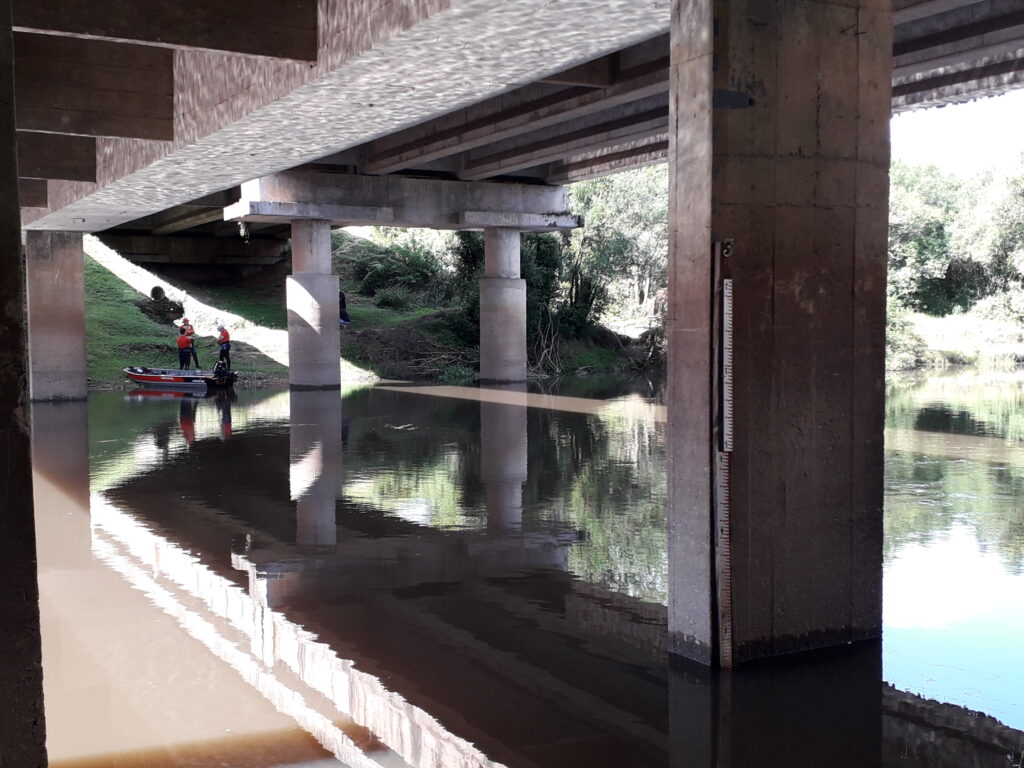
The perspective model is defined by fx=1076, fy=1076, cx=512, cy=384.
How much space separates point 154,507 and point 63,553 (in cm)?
234

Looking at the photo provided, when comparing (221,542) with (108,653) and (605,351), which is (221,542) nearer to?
(108,653)

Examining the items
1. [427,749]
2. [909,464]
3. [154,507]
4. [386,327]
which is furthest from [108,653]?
[386,327]

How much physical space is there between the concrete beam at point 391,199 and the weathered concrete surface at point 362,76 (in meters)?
10.3

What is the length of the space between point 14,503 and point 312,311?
24.9 m

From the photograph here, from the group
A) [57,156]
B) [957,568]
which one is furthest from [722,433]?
[57,156]

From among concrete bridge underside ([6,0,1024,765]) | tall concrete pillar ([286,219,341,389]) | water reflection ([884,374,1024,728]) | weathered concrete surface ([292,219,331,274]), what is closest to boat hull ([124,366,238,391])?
tall concrete pillar ([286,219,341,389])

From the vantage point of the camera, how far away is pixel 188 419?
886 inches

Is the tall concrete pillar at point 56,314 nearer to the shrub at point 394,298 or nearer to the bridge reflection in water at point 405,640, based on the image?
the bridge reflection in water at point 405,640

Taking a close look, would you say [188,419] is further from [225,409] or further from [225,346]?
[225,346]

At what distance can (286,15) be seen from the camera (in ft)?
32.4

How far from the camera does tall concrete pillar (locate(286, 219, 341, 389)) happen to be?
28.4 meters

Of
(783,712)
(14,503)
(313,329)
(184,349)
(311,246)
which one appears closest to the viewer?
(14,503)

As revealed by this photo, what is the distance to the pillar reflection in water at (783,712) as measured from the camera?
552 centimetres

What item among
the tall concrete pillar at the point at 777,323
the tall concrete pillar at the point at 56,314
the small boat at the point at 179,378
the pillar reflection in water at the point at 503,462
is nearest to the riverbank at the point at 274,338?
the small boat at the point at 179,378
